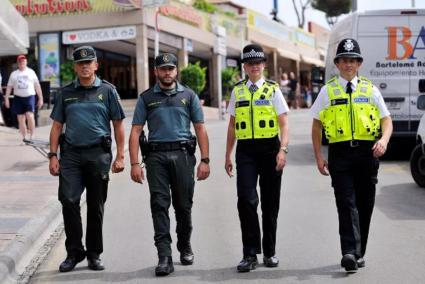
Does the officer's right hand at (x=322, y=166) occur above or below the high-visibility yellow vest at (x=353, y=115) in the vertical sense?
below

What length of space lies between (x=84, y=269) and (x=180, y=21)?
31892 millimetres

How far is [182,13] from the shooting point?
38.2m

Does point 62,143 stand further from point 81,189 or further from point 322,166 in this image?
point 322,166

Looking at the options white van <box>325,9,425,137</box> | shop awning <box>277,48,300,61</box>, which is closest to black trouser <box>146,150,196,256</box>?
white van <box>325,9,425,137</box>

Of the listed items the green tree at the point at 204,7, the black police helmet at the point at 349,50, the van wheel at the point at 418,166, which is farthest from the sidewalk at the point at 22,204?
the green tree at the point at 204,7

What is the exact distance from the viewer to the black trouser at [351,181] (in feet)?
20.8

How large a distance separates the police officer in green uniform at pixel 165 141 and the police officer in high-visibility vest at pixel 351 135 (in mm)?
1060

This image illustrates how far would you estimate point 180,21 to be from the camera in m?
37.9

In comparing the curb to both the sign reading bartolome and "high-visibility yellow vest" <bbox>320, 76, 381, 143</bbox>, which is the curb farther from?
the sign reading bartolome

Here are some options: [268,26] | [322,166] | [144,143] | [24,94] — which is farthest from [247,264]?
[268,26]

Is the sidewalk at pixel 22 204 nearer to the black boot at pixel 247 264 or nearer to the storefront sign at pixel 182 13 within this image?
the black boot at pixel 247 264

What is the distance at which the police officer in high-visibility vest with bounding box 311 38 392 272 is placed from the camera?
6.36 meters

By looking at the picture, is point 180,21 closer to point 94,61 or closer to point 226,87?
point 226,87

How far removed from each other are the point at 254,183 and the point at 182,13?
1270 inches
